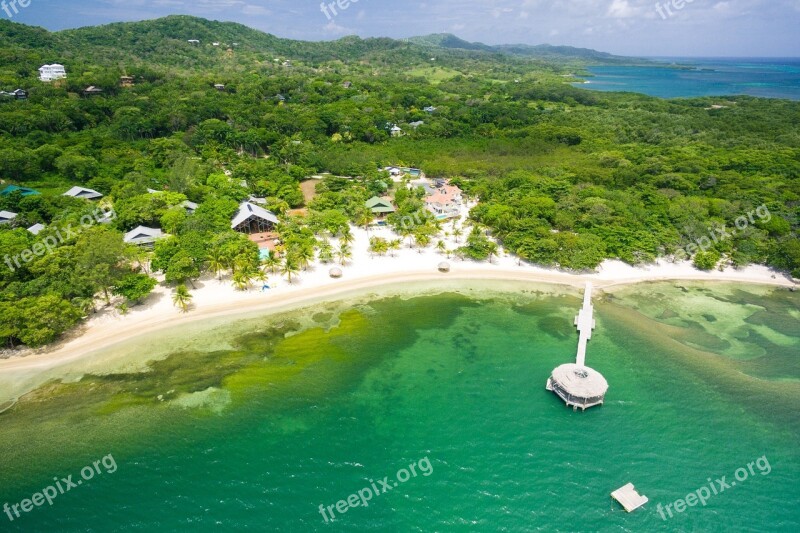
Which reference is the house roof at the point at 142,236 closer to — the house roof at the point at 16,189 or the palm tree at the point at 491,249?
the house roof at the point at 16,189

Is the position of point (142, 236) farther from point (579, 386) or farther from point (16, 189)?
point (579, 386)

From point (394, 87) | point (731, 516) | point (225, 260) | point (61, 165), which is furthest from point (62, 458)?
point (394, 87)

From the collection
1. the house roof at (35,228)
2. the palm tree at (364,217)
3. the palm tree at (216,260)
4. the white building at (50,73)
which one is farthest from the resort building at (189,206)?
the white building at (50,73)

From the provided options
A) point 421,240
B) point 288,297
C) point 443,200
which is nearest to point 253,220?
point 288,297

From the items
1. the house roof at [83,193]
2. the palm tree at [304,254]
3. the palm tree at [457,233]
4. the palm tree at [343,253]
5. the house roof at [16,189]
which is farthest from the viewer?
the house roof at [83,193]

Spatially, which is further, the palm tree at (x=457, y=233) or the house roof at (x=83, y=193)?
the house roof at (x=83, y=193)

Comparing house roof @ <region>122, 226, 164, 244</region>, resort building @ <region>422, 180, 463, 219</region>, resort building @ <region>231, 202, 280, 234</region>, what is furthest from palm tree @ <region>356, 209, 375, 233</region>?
house roof @ <region>122, 226, 164, 244</region>
